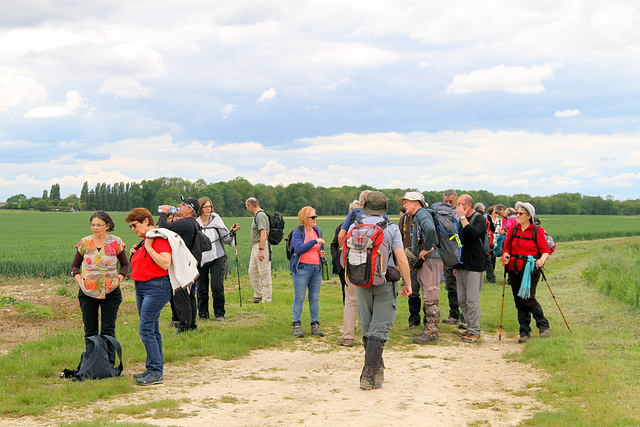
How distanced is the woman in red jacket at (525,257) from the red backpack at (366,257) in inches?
130

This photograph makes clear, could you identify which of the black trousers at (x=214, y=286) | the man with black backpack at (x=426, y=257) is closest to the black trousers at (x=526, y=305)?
the man with black backpack at (x=426, y=257)

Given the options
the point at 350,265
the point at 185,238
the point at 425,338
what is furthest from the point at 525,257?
the point at 185,238

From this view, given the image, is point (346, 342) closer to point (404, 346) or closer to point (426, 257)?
point (404, 346)

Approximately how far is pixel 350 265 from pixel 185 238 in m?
3.65

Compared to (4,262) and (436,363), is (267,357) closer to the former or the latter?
(436,363)

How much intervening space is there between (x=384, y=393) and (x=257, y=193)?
281 ft

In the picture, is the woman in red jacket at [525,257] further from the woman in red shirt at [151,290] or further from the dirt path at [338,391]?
the woman in red shirt at [151,290]

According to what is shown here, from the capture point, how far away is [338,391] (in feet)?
18.8

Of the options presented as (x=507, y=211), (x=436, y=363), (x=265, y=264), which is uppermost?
(x=507, y=211)

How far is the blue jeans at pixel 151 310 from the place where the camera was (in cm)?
589

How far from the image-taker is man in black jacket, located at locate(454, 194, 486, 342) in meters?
8.35

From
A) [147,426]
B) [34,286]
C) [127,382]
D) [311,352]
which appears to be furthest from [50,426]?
[34,286]

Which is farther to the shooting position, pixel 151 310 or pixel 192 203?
pixel 192 203

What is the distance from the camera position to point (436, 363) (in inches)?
277
